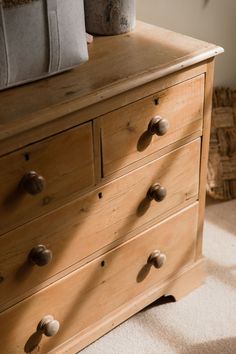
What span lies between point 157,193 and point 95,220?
8.1 inches

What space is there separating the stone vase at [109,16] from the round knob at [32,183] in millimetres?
547

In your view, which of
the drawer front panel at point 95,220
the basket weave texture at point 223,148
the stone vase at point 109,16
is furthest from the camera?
the basket weave texture at point 223,148

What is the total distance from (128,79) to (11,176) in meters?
0.37

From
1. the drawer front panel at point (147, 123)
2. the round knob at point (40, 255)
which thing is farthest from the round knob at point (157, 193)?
the round knob at point (40, 255)

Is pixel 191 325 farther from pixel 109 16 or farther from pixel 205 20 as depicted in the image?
pixel 205 20

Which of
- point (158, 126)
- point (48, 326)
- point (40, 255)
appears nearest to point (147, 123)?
point (158, 126)

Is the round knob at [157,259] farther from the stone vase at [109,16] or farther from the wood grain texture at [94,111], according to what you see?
the stone vase at [109,16]

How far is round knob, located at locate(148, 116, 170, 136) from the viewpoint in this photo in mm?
1489

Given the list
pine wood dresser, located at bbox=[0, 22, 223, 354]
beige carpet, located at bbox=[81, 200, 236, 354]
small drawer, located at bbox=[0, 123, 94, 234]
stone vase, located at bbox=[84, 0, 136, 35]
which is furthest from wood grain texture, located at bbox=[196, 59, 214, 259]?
small drawer, located at bbox=[0, 123, 94, 234]

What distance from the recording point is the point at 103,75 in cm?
141

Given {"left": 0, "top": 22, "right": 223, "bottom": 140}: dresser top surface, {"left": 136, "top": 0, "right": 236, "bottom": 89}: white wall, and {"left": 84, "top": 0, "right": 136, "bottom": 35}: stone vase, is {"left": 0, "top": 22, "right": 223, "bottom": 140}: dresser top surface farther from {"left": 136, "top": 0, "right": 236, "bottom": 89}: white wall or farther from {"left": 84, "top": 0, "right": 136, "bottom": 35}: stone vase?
{"left": 136, "top": 0, "right": 236, "bottom": 89}: white wall

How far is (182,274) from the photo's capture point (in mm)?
1903

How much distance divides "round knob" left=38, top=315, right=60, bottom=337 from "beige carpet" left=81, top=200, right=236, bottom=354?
259mm

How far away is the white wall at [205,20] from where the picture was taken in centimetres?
214
